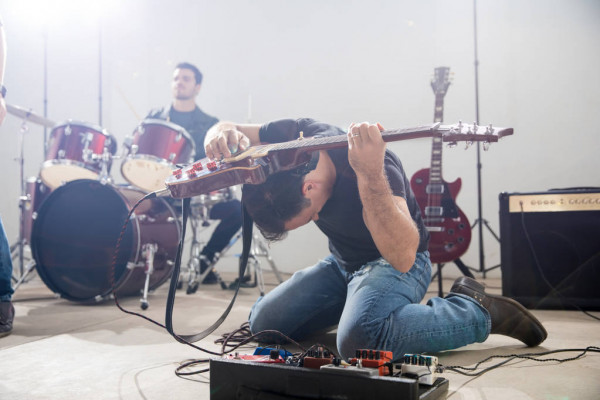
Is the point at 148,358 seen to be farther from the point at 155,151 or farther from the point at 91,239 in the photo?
the point at 155,151

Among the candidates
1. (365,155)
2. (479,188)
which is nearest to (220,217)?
(479,188)

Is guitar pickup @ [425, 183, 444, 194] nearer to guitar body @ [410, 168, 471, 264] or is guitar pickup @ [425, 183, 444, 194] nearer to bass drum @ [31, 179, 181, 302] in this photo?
guitar body @ [410, 168, 471, 264]

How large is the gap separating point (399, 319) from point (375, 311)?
77mm

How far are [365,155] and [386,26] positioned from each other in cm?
353

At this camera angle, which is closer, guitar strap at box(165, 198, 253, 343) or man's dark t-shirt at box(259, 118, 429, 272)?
guitar strap at box(165, 198, 253, 343)

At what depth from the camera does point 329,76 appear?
473cm

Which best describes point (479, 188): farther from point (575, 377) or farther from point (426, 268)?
point (575, 377)

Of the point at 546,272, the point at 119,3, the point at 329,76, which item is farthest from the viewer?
the point at 119,3

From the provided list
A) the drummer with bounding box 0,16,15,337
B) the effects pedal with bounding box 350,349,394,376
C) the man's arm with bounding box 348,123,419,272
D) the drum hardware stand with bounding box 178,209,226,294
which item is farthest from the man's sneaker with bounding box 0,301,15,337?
the effects pedal with bounding box 350,349,394,376

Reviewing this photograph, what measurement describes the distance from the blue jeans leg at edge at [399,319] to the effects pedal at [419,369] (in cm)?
40

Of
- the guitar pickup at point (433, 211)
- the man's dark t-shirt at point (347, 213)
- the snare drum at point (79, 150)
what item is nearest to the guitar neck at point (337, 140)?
the man's dark t-shirt at point (347, 213)

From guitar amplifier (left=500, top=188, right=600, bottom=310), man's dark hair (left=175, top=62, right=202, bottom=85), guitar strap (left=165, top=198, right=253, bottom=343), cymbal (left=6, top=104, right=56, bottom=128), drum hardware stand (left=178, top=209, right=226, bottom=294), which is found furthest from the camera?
man's dark hair (left=175, top=62, right=202, bottom=85)

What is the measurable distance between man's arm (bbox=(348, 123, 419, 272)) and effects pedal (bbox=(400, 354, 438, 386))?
1.33ft

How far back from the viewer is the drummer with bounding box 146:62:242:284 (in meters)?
3.91
